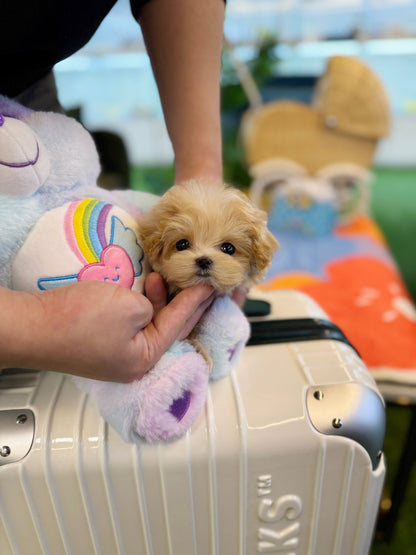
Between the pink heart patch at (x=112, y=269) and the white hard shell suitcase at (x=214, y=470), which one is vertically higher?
the pink heart patch at (x=112, y=269)

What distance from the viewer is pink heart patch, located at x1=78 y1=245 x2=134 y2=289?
0.49m

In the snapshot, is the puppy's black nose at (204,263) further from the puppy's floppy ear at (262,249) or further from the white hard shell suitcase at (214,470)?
the white hard shell suitcase at (214,470)

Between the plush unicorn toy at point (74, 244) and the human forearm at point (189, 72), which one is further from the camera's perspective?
the human forearm at point (189, 72)

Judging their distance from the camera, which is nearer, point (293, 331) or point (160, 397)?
point (160, 397)

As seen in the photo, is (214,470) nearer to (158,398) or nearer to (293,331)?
(158,398)

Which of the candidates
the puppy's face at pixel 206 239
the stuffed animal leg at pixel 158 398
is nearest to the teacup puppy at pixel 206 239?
the puppy's face at pixel 206 239

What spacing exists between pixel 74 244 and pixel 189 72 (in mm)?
393

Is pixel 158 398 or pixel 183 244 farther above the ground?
pixel 183 244

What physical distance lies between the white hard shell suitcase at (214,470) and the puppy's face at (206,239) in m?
0.17

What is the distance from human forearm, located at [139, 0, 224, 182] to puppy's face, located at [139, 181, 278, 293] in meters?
0.18

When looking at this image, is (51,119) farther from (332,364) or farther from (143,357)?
(332,364)


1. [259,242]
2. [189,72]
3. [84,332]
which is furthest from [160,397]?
[189,72]

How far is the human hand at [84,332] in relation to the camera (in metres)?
0.42

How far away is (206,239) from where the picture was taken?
54 centimetres
